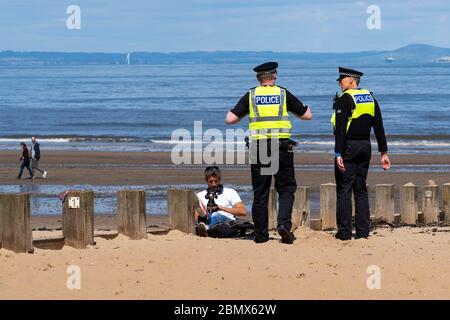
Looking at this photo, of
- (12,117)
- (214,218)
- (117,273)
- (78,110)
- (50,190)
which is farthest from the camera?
(78,110)

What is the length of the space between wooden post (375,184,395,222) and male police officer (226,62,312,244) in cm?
334

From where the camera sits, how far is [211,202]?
12141mm

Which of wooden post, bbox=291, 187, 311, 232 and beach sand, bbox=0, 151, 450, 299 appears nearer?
beach sand, bbox=0, 151, 450, 299

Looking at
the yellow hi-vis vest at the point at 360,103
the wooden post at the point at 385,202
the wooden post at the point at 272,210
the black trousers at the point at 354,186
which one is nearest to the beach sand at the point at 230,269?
the black trousers at the point at 354,186

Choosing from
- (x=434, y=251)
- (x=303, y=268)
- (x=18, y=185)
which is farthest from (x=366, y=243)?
(x=18, y=185)

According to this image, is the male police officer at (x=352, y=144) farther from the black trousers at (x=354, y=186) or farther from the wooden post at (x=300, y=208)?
the wooden post at (x=300, y=208)

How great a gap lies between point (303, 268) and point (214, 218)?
268cm

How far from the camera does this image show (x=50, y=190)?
80.4ft

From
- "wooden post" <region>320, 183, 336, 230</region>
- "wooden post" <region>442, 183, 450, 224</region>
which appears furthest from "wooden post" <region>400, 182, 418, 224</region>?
"wooden post" <region>320, 183, 336, 230</region>

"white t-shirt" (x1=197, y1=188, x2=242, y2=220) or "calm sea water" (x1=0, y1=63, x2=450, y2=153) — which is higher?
"calm sea water" (x1=0, y1=63, x2=450, y2=153)

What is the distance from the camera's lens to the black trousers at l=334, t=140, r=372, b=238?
1130 cm

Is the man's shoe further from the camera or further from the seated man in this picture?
the camera

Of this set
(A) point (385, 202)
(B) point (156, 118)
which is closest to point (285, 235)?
(A) point (385, 202)
